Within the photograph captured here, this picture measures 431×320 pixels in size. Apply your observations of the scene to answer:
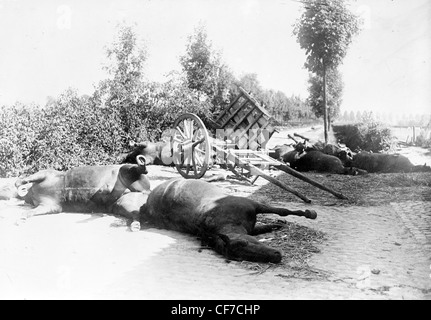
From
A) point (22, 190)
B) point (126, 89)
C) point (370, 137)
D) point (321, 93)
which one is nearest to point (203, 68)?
point (126, 89)

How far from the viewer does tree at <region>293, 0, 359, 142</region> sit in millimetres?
15102

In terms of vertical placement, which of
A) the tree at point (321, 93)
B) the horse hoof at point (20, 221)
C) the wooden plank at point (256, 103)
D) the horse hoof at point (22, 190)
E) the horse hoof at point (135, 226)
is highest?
the tree at point (321, 93)

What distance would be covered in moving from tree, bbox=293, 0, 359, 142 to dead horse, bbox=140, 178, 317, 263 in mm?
11957

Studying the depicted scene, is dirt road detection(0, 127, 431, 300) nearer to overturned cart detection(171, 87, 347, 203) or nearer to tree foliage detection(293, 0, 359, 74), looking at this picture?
overturned cart detection(171, 87, 347, 203)

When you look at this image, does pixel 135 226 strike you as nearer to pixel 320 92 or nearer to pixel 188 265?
pixel 188 265

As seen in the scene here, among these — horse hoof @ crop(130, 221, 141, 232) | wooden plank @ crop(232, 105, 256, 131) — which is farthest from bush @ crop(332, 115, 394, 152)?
horse hoof @ crop(130, 221, 141, 232)

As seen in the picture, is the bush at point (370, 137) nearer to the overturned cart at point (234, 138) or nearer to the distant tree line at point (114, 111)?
the distant tree line at point (114, 111)

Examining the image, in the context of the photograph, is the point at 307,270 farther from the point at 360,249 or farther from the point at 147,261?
the point at 147,261

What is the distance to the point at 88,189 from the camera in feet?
20.1

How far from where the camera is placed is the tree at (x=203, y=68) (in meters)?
16.9

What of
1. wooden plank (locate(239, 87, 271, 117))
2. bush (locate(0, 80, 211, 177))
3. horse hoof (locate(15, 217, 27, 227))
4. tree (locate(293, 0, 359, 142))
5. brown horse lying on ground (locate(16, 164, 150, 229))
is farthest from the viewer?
tree (locate(293, 0, 359, 142))

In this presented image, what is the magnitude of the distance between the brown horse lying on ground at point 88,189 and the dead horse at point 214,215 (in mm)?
732

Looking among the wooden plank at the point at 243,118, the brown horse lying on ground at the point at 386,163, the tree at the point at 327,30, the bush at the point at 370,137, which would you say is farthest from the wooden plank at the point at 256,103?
the bush at the point at 370,137

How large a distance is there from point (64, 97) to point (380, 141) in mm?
13499
